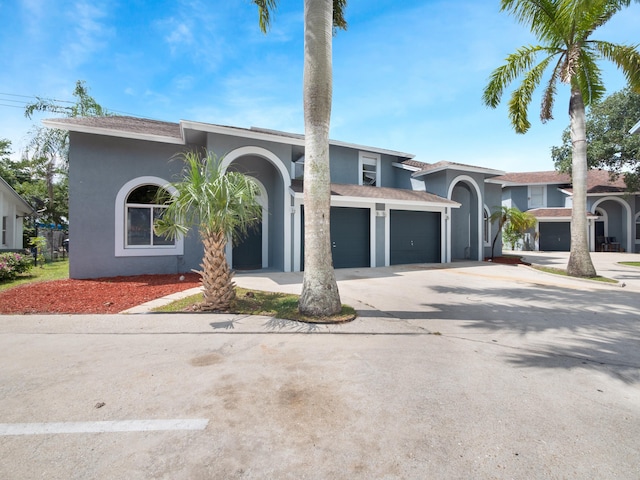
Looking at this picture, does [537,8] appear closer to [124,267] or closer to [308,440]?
[308,440]

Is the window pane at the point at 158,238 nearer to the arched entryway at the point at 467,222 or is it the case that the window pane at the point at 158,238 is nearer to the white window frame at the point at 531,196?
the arched entryway at the point at 467,222

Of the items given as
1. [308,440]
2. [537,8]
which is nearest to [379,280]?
[308,440]

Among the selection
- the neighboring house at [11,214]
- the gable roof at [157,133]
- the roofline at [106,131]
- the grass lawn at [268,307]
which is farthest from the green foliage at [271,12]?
the neighboring house at [11,214]

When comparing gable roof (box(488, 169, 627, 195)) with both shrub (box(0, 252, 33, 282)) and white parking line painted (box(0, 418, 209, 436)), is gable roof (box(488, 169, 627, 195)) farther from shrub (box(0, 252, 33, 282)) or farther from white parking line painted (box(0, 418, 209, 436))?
shrub (box(0, 252, 33, 282))

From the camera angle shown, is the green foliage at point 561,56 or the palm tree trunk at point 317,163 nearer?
the palm tree trunk at point 317,163

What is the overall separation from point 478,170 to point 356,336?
51.7 ft

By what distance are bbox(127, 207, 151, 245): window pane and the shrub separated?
3.77m

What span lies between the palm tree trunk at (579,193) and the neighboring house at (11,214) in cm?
2669

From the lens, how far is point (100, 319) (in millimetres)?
6152

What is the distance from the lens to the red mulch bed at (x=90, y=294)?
694 centimetres

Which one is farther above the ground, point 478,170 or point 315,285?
point 478,170

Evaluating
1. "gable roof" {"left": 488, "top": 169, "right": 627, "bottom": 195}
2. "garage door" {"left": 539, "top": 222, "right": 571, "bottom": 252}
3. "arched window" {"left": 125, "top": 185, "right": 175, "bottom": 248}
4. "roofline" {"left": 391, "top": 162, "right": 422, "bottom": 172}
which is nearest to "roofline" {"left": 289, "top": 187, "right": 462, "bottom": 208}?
"roofline" {"left": 391, "top": 162, "right": 422, "bottom": 172}

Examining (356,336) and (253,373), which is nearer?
(253,373)

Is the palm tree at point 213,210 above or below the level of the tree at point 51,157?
below
